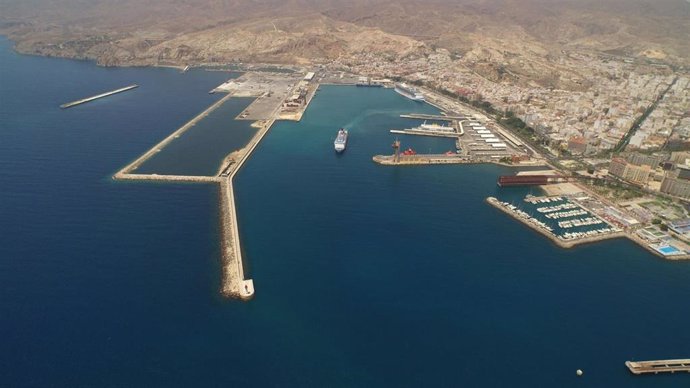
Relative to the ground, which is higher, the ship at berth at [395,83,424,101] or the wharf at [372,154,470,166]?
the ship at berth at [395,83,424,101]

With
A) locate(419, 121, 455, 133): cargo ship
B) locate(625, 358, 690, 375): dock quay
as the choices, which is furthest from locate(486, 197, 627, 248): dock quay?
locate(419, 121, 455, 133): cargo ship

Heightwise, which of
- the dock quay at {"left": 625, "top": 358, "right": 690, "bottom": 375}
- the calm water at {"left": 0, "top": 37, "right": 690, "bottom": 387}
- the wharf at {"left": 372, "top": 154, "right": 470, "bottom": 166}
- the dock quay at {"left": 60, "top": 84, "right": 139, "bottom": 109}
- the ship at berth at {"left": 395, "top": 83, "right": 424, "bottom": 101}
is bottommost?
the dock quay at {"left": 625, "top": 358, "right": 690, "bottom": 375}

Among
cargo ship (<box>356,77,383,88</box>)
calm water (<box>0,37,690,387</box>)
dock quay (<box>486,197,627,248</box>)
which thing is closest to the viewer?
calm water (<box>0,37,690,387</box>)

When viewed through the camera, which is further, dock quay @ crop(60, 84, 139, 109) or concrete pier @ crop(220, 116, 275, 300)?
dock quay @ crop(60, 84, 139, 109)

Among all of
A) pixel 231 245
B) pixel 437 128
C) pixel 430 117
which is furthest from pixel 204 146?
pixel 430 117

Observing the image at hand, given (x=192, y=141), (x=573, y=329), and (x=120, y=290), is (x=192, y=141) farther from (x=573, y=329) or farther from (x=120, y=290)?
(x=573, y=329)

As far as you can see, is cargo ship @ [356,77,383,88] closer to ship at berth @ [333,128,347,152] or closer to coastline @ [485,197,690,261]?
ship at berth @ [333,128,347,152]

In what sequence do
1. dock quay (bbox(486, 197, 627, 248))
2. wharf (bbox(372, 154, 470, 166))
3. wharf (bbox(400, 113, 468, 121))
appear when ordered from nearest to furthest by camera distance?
dock quay (bbox(486, 197, 627, 248))
wharf (bbox(372, 154, 470, 166))
wharf (bbox(400, 113, 468, 121))

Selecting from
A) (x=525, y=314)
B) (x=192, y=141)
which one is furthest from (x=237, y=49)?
(x=525, y=314)
